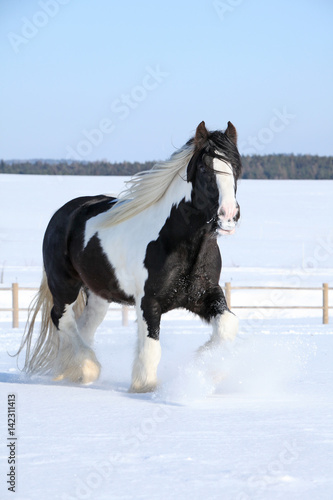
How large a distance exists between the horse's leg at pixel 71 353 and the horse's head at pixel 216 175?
6.41ft

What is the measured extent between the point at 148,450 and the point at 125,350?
→ 5.34 metres

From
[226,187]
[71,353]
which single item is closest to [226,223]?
[226,187]

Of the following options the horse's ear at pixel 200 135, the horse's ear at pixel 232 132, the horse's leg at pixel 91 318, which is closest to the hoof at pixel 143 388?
the horse's leg at pixel 91 318

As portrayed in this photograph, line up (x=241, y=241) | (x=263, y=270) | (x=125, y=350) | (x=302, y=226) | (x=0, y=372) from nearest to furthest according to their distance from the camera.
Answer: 1. (x=0, y=372)
2. (x=125, y=350)
3. (x=263, y=270)
4. (x=241, y=241)
5. (x=302, y=226)

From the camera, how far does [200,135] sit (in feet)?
16.0

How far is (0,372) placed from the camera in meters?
6.82

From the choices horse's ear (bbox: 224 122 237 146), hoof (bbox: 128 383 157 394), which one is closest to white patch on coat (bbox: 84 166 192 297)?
horse's ear (bbox: 224 122 237 146)

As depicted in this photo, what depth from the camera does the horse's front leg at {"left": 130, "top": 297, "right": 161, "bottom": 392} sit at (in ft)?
16.7

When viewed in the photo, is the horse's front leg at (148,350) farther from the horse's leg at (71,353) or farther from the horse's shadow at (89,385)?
the horse's leg at (71,353)

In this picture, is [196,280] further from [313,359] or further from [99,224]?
[313,359]

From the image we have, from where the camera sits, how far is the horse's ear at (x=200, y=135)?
486cm

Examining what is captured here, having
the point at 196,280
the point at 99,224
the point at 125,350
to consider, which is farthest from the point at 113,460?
the point at 125,350

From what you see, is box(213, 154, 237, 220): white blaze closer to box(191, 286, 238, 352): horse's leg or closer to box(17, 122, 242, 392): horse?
box(17, 122, 242, 392): horse

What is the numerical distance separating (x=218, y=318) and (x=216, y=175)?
1145 mm
